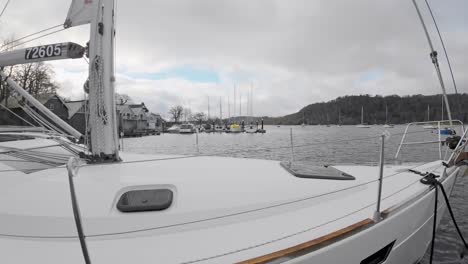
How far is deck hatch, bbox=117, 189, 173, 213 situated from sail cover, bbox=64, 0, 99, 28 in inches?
114

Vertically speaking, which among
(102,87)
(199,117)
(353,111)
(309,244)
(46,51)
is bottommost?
(309,244)

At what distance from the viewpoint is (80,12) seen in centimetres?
383

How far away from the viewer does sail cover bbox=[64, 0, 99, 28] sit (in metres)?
3.74

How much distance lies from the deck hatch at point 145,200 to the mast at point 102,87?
1594 mm

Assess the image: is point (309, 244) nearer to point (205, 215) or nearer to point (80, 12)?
point (205, 215)

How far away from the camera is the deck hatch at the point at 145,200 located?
211 cm

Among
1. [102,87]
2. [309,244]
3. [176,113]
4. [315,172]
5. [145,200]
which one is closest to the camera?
[309,244]

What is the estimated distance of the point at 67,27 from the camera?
3.99 meters

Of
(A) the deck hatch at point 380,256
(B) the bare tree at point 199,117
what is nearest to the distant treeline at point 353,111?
(A) the deck hatch at point 380,256

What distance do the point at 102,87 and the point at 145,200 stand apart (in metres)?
2.13

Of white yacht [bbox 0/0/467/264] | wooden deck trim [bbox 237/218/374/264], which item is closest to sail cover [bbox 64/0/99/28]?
white yacht [bbox 0/0/467/264]

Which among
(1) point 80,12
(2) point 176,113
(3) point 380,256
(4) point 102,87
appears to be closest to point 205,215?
(3) point 380,256

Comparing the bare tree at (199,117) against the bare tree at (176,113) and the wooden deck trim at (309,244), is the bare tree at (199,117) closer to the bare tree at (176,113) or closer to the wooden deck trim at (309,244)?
the bare tree at (176,113)

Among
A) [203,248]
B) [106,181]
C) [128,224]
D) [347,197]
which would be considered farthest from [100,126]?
[347,197]
